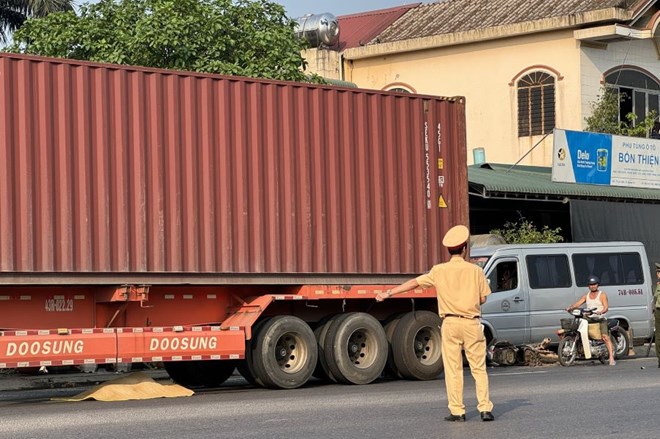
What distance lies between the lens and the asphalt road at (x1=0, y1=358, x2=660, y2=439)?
11.0 metres

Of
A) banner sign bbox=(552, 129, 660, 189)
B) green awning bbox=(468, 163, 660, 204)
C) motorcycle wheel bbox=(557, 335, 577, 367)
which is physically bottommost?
motorcycle wheel bbox=(557, 335, 577, 367)

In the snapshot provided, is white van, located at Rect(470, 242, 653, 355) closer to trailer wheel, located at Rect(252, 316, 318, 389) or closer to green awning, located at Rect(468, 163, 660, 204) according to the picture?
green awning, located at Rect(468, 163, 660, 204)

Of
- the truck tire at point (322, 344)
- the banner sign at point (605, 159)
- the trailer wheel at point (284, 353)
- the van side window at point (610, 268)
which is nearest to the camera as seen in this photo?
the trailer wheel at point (284, 353)

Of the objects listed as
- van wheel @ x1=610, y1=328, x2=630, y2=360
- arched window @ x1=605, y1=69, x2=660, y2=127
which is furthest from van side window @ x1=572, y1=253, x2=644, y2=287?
arched window @ x1=605, y1=69, x2=660, y2=127

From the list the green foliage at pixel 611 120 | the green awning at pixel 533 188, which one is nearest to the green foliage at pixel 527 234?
the green awning at pixel 533 188

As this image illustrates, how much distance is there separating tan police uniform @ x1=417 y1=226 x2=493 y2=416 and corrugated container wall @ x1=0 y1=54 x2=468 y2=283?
15.9 feet

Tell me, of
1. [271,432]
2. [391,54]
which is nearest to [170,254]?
[271,432]

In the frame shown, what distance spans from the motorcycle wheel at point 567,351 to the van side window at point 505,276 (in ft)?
4.45

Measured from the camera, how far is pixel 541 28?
34156 mm

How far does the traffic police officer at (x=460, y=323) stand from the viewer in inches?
454

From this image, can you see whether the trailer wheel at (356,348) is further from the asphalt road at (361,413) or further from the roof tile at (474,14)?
the roof tile at (474,14)

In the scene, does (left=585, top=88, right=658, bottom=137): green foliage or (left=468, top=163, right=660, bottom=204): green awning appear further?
(left=585, top=88, right=658, bottom=137): green foliage

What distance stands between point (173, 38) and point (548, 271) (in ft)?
25.9

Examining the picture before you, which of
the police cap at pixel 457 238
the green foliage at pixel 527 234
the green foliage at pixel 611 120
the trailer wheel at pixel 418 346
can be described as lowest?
the trailer wheel at pixel 418 346
